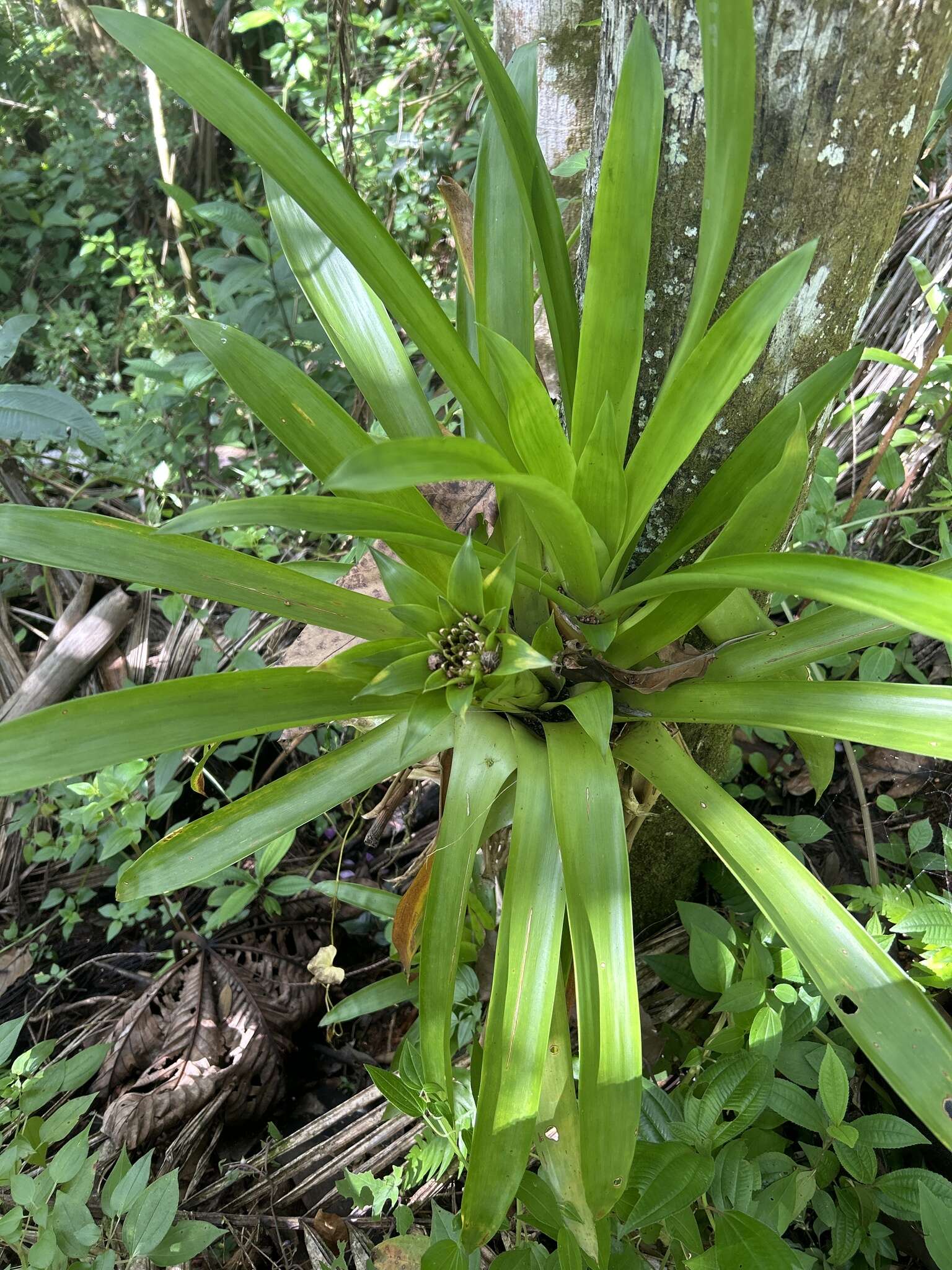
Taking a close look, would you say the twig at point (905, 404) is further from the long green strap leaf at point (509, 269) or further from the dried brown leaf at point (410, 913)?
the dried brown leaf at point (410, 913)

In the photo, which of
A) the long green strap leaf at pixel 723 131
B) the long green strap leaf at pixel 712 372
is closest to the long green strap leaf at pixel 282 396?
the long green strap leaf at pixel 712 372

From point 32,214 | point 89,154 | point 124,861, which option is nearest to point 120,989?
point 124,861

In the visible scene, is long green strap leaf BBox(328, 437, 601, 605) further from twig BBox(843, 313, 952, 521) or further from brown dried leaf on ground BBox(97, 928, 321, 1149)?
brown dried leaf on ground BBox(97, 928, 321, 1149)

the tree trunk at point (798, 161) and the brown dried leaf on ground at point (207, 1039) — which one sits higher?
the tree trunk at point (798, 161)

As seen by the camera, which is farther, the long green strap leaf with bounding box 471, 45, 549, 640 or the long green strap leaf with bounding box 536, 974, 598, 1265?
the long green strap leaf with bounding box 471, 45, 549, 640

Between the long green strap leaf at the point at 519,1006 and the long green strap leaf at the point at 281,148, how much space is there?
17.6 inches

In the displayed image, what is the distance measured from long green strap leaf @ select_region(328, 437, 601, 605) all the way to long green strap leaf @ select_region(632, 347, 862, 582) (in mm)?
115

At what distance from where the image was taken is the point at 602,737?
0.69 meters

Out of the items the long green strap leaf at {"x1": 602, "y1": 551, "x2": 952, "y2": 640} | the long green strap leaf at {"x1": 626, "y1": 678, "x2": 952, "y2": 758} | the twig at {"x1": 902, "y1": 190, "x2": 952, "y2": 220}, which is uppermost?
the twig at {"x1": 902, "y1": 190, "x2": 952, "y2": 220}

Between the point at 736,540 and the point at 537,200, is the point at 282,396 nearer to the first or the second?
the point at 537,200

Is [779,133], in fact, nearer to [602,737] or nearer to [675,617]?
[675,617]

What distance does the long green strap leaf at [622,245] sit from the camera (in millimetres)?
666

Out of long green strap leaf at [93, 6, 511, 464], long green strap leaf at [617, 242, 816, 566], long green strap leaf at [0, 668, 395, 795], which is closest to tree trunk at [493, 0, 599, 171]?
long green strap leaf at [93, 6, 511, 464]

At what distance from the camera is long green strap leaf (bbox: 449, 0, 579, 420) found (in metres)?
0.72
